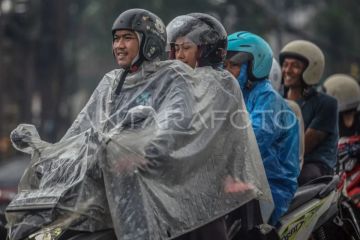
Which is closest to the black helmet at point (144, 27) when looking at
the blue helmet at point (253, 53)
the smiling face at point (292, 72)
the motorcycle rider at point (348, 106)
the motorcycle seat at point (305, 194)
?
the blue helmet at point (253, 53)

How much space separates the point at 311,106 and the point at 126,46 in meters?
2.92

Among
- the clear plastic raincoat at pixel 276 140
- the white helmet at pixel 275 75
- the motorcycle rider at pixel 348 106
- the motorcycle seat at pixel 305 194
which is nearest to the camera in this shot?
the clear plastic raincoat at pixel 276 140

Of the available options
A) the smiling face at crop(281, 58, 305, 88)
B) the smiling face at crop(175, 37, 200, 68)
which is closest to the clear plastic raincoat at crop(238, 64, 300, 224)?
the smiling face at crop(175, 37, 200, 68)

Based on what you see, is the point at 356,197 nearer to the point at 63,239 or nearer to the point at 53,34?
the point at 63,239

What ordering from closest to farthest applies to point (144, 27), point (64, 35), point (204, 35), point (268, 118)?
point (144, 27), point (204, 35), point (268, 118), point (64, 35)

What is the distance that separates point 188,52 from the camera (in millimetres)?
6277

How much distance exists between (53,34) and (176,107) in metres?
21.7

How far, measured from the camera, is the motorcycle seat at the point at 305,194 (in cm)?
691

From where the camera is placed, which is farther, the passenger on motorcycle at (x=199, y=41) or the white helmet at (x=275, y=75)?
the white helmet at (x=275, y=75)

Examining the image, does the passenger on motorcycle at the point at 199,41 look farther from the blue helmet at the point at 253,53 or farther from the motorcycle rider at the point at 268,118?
the blue helmet at the point at 253,53

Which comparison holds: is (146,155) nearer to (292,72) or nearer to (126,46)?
(126,46)

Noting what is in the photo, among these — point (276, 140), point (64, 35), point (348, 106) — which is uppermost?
point (64, 35)

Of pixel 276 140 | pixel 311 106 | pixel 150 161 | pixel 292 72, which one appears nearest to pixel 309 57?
pixel 292 72

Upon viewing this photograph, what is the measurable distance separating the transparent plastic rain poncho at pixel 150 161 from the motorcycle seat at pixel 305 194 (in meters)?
0.91
